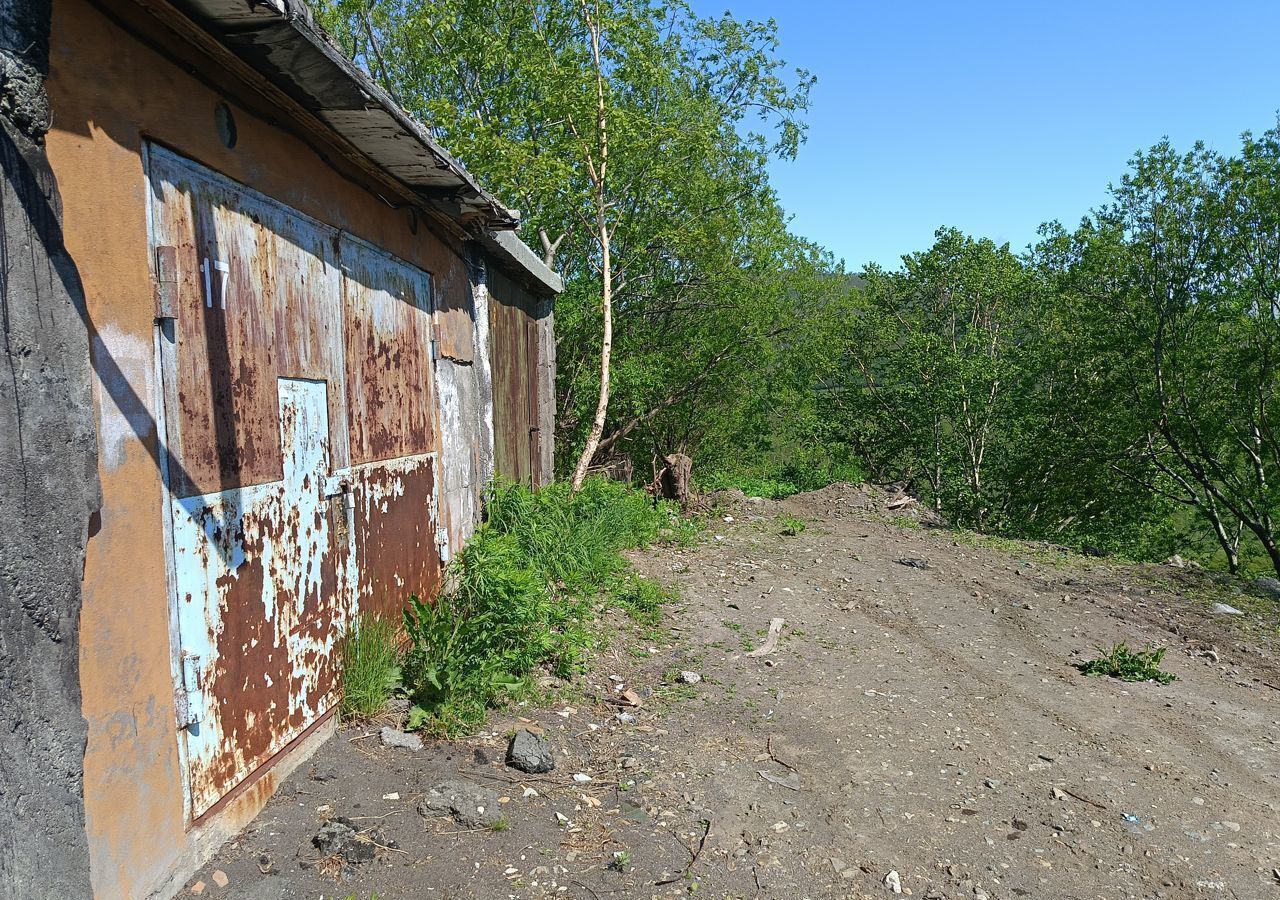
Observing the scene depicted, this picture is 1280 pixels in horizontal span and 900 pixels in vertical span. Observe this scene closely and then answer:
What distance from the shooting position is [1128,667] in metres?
5.55

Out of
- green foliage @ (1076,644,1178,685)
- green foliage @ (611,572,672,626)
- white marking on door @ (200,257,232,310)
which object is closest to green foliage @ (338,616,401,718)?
white marking on door @ (200,257,232,310)

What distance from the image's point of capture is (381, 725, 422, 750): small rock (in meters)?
3.64

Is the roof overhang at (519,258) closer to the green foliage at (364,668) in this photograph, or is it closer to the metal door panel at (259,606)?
the metal door panel at (259,606)

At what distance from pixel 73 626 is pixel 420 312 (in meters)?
3.13

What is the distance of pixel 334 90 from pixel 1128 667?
19.6 feet

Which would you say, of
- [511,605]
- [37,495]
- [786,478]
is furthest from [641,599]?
[786,478]

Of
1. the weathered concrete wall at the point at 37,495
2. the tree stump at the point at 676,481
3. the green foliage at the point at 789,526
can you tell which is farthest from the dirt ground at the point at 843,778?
the tree stump at the point at 676,481

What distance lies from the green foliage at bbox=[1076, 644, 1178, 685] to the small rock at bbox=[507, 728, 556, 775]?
4.00 m

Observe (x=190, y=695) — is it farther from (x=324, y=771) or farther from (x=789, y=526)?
(x=789, y=526)

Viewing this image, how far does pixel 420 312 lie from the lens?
16.0 feet

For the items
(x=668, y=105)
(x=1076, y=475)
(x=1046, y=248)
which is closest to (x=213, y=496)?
(x=668, y=105)

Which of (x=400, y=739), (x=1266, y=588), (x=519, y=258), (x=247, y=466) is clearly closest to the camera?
(x=247, y=466)

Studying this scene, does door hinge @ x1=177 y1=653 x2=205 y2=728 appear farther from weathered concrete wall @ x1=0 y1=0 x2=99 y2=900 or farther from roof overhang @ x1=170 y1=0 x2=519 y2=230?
roof overhang @ x1=170 y1=0 x2=519 y2=230

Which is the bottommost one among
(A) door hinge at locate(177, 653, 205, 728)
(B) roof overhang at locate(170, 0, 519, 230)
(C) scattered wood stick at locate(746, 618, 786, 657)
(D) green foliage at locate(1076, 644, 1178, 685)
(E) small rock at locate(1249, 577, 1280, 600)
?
(E) small rock at locate(1249, 577, 1280, 600)
